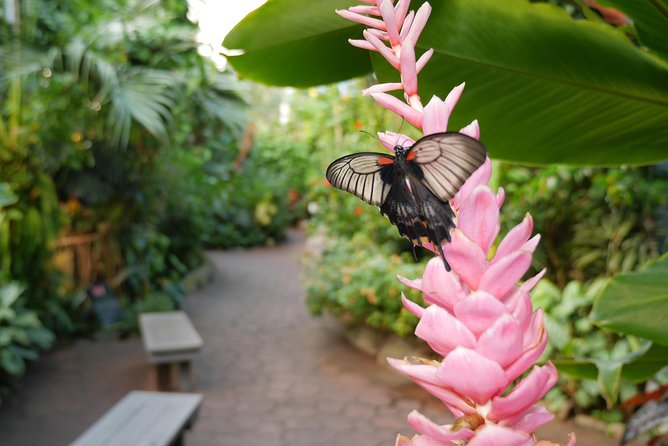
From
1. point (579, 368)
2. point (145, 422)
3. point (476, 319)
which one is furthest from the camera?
point (145, 422)

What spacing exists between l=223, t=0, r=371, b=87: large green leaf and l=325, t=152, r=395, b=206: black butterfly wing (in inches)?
10.1

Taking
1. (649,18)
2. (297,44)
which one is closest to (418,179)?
(297,44)

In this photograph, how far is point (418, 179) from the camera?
1.18ft

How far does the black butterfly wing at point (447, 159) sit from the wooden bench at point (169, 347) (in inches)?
206

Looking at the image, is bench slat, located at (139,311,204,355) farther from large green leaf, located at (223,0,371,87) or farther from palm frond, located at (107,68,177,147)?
large green leaf, located at (223,0,371,87)

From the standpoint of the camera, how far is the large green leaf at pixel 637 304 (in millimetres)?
846

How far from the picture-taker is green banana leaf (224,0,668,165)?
727 millimetres

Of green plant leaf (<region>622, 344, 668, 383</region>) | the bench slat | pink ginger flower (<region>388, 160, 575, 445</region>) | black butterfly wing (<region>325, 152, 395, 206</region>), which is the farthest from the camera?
the bench slat

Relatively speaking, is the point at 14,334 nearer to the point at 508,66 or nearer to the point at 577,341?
the point at 577,341

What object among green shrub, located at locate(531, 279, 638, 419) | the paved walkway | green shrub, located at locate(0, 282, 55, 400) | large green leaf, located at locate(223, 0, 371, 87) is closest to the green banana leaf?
large green leaf, located at locate(223, 0, 371, 87)

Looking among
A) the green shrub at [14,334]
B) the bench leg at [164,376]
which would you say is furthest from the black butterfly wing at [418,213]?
the bench leg at [164,376]

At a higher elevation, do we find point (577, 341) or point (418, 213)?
point (418, 213)

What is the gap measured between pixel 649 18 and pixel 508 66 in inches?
6.9

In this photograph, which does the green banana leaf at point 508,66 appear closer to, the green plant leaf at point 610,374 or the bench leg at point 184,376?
Answer: the green plant leaf at point 610,374
